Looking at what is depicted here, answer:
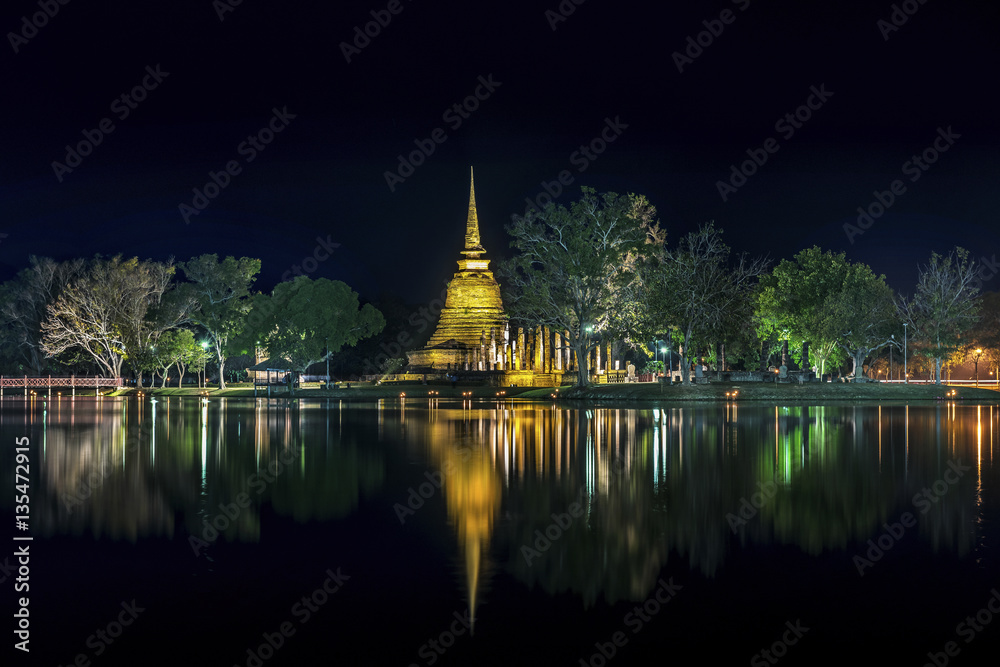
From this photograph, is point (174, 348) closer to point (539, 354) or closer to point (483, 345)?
point (483, 345)

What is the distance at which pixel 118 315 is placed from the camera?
76375 millimetres

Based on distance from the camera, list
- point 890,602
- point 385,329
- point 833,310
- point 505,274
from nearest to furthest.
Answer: point 890,602 → point 505,274 → point 833,310 → point 385,329

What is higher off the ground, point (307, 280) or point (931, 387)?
point (307, 280)

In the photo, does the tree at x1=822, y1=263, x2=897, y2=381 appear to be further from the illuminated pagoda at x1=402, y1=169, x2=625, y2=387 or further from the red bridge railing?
A: the red bridge railing

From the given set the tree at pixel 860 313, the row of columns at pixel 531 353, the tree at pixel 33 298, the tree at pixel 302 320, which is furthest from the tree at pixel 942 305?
the tree at pixel 33 298

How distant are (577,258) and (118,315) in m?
38.2

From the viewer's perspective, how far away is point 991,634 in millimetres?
8008

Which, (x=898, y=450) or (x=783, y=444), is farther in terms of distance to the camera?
(x=783, y=444)

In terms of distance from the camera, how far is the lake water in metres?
7.80

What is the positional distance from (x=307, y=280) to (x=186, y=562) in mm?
77608

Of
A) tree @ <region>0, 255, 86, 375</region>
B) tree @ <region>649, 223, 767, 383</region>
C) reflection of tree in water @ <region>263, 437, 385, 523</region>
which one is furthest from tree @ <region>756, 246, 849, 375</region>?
tree @ <region>0, 255, 86, 375</region>

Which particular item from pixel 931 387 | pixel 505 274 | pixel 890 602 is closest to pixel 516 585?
pixel 890 602

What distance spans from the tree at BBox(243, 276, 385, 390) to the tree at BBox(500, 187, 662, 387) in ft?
Answer: 91.3

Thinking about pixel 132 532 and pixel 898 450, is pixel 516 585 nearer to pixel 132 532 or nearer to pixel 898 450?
pixel 132 532
